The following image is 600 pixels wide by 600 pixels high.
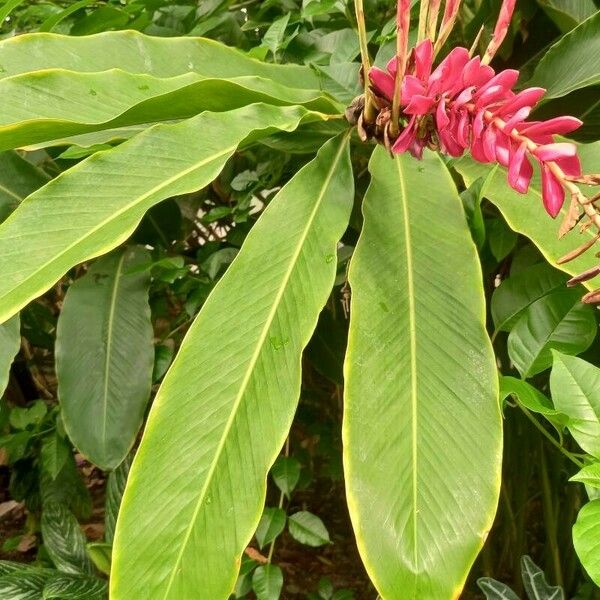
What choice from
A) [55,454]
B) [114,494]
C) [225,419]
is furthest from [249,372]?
[55,454]

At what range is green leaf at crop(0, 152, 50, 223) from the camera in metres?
0.85

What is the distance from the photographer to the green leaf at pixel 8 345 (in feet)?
2.33

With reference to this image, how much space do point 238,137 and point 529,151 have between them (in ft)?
0.79

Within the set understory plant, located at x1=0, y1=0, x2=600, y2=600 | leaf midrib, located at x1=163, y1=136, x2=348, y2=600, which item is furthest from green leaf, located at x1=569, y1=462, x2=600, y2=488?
leaf midrib, located at x1=163, y1=136, x2=348, y2=600

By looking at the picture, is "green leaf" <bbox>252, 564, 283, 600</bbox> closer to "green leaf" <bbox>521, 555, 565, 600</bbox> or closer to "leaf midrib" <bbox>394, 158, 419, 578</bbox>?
"green leaf" <bbox>521, 555, 565, 600</bbox>

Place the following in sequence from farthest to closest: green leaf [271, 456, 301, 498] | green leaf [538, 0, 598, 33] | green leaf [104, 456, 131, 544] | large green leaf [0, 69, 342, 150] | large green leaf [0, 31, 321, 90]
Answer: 1. green leaf [104, 456, 131, 544]
2. green leaf [271, 456, 301, 498]
3. green leaf [538, 0, 598, 33]
4. large green leaf [0, 31, 321, 90]
5. large green leaf [0, 69, 342, 150]

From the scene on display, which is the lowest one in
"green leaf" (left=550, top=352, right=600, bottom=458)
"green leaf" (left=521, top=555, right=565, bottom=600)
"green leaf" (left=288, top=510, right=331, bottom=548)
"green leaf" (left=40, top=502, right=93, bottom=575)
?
"green leaf" (left=40, top=502, right=93, bottom=575)

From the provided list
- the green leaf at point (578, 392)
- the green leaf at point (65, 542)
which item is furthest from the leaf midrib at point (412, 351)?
the green leaf at point (65, 542)

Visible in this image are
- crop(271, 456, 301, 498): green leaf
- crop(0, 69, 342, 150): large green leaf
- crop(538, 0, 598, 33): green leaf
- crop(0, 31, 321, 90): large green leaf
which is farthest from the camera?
crop(271, 456, 301, 498): green leaf

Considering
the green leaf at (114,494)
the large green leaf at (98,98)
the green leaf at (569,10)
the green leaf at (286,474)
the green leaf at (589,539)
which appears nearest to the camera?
the green leaf at (589,539)

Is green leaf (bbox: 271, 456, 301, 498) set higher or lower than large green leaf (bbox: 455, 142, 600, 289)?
lower

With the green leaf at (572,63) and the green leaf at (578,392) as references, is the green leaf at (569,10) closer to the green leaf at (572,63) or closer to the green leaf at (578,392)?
the green leaf at (572,63)

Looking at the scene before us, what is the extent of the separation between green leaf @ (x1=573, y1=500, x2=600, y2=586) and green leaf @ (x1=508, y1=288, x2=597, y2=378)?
0.15 metres

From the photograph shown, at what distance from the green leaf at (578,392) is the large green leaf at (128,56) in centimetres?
42
